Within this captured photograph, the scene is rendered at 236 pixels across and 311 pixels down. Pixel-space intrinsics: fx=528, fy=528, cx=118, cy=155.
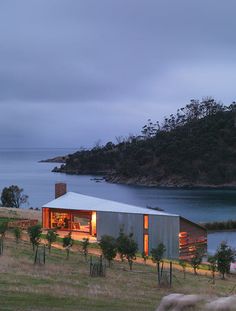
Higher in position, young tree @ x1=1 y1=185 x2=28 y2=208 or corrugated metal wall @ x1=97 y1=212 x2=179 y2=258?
young tree @ x1=1 y1=185 x2=28 y2=208

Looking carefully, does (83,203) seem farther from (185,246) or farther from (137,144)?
(137,144)

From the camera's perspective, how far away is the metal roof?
25506 millimetres

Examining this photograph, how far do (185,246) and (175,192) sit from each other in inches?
2293

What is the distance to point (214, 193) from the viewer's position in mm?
81125

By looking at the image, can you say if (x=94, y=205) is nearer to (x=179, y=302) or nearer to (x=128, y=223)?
(x=128, y=223)

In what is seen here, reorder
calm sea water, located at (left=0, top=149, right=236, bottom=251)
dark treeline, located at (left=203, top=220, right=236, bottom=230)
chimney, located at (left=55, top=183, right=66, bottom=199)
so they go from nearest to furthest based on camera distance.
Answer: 1. chimney, located at (left=55, top=183, right=66, bottom=199)
2. dark treeline, located at (left=203, top=220, right=236, bottom=230)
3. calm sea water, located at (left=0, top=149, right=236, bottom=251)

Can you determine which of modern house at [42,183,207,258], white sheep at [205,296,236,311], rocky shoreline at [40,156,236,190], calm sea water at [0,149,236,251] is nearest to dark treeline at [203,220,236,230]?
calm sea water at [0,149,236,251]

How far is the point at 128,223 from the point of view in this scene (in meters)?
25.1

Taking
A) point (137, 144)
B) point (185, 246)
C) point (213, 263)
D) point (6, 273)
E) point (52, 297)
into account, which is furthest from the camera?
point (137, 144)

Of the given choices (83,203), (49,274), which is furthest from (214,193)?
(49,274)

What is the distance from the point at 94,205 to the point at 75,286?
15.5 metres

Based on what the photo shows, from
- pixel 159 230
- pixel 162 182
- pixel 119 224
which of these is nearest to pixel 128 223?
pixel 119 224

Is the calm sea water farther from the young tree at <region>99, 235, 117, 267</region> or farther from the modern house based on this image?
the young tree at <region>99, 235, 117, 267</region>

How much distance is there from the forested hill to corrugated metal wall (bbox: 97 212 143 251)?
69110 mm
